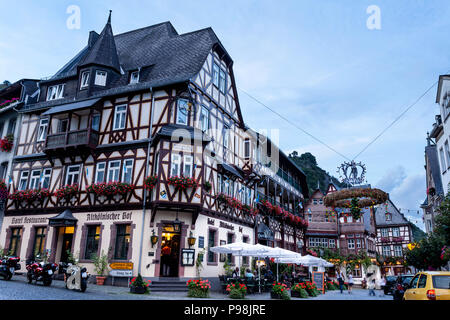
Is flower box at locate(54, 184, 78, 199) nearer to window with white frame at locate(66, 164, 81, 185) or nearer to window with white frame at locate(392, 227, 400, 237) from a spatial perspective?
window with white frame at locate(66, 164, 81, 185)

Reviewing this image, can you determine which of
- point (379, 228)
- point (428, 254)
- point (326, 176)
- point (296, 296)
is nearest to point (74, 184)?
point (296, 296)

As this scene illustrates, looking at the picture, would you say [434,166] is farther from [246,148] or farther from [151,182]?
[151,182]

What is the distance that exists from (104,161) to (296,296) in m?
13.1

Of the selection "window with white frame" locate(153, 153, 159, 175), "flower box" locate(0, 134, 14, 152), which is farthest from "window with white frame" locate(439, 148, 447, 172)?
"flower box" locate(0, 134, 14, 152)

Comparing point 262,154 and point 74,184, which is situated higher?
point 262,154

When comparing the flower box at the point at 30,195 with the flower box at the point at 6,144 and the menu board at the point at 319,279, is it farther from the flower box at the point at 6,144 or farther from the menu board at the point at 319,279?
the menu board at the point at 319,279

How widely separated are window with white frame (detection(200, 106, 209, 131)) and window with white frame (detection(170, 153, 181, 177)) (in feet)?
10.1

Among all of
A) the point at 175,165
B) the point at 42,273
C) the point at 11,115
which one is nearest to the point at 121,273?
the point at 42,273

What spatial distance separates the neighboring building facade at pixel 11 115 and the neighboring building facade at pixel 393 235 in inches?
2294

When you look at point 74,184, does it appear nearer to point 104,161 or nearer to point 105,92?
point 104,161

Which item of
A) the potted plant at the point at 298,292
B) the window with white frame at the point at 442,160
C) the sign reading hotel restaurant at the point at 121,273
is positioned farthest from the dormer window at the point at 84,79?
the window with white frame at the point at 442,160

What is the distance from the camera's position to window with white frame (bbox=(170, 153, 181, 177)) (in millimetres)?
19514
